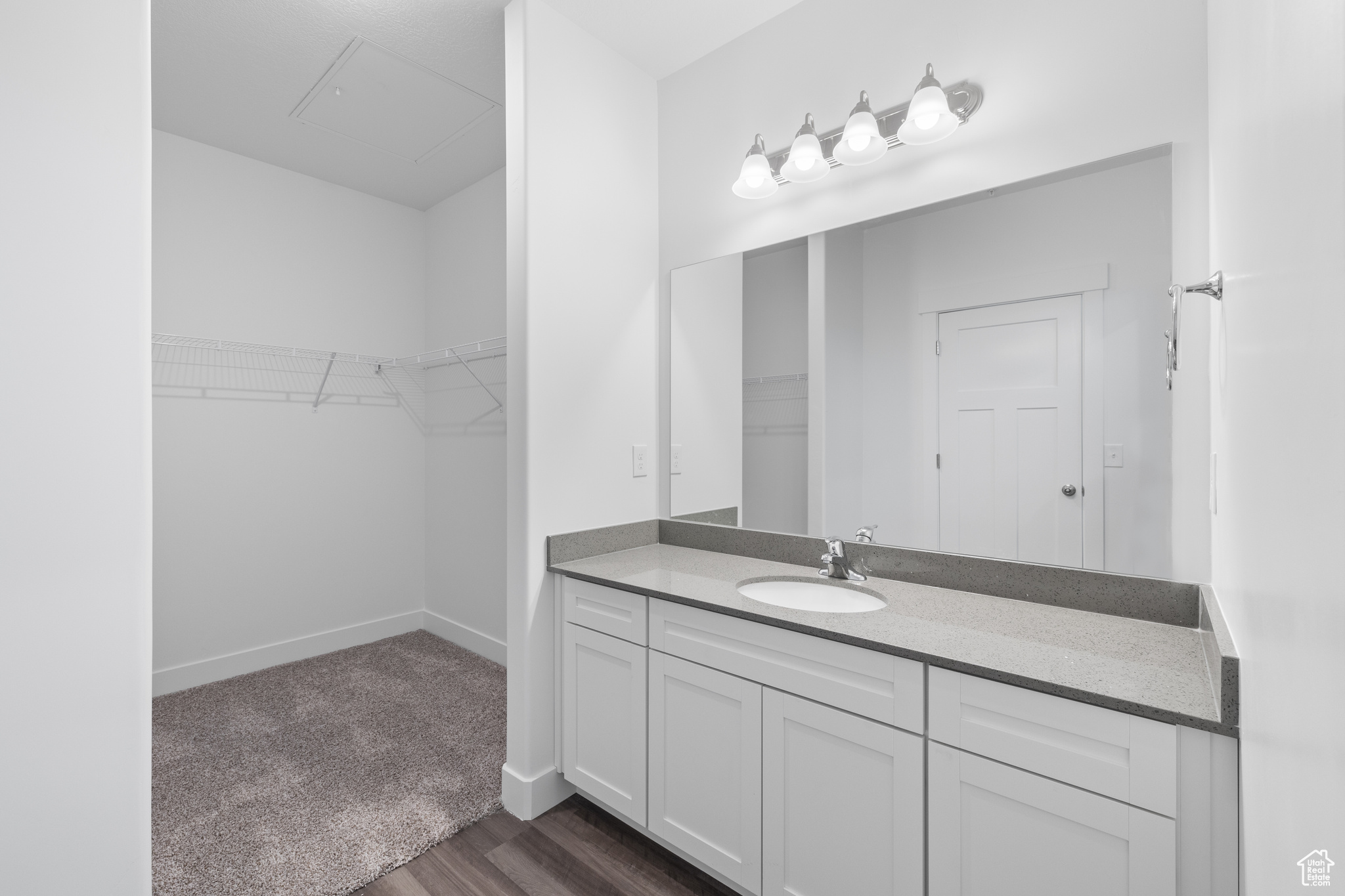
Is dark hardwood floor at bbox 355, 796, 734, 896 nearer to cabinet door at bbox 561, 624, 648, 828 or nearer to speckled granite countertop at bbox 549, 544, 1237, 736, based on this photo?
cabinet door at bbox 561, 624, 648, 828

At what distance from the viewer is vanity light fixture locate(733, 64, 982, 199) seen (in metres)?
1.61

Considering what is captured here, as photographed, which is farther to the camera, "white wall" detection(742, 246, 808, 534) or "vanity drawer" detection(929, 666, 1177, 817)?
"white wall" detection(742, 246, 808, 534)

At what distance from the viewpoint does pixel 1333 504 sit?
392 mm

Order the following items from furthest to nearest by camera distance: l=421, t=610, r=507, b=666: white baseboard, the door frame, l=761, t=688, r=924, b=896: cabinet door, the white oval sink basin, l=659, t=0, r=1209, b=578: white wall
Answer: l=421, t=610, r=507, b=666: white baseboard, the white oval sink basin, the door frame, l=659, t=0, r=1209, b=578: white wall, l=761, t=688, r=924, b=896: cabinet door

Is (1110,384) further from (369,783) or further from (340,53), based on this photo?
(340,53)

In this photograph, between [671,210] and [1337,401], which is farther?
[671,210]

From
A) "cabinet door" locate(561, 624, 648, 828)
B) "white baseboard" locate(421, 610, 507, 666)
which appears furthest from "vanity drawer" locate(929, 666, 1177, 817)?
"white baseboard" locate(421, 610, 507, 666)

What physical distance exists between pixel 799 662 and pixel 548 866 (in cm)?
103

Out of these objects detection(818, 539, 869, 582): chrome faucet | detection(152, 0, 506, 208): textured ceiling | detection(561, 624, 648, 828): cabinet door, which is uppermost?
detection(152, 0, 506, 208): textured ceiling

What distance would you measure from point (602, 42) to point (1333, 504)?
97.3 inches

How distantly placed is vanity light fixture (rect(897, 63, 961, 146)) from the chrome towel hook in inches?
27.9

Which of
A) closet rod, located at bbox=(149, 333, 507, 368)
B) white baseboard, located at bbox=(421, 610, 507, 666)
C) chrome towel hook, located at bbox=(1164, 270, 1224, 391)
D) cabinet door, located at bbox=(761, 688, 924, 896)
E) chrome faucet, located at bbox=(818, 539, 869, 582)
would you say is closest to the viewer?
chrome towel hook, located at bbox=(1164, 270, 1224, 391)

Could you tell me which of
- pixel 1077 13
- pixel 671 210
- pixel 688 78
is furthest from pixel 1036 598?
pixel 688 78

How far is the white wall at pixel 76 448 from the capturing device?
0.91m
